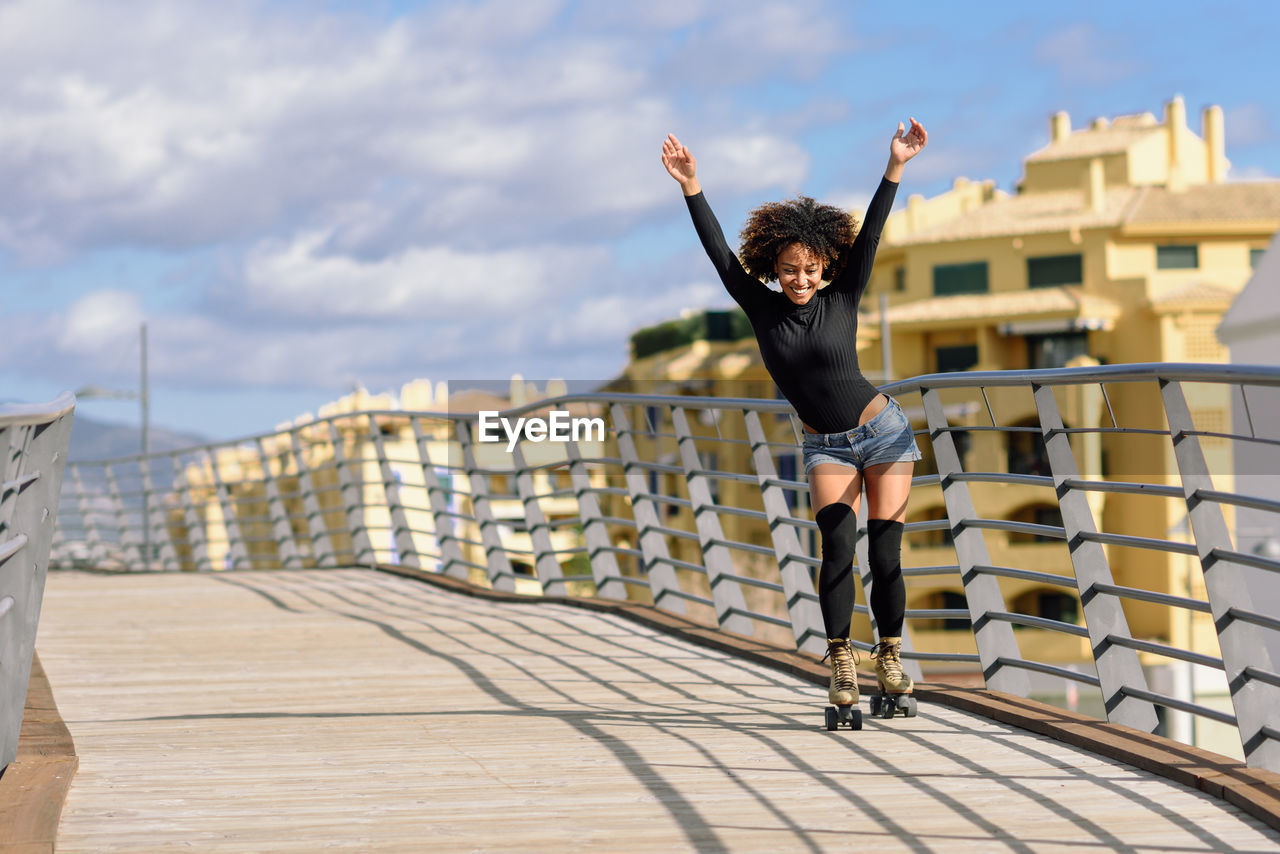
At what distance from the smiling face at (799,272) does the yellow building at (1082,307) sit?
1961 inches

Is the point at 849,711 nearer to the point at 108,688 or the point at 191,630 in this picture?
the point at 108,688

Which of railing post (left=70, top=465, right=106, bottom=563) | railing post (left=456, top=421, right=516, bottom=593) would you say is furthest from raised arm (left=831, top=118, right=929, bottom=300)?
railing post (left=70, top=465, right=106, bottom=563)

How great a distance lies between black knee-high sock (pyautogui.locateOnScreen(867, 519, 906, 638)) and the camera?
549cm

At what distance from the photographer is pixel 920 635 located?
196 feet

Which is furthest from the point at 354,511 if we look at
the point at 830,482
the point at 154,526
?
the point at 830,482

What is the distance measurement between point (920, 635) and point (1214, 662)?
56337mm

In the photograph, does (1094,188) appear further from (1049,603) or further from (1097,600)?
(1097,600)

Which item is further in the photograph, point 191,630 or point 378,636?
point 191,630

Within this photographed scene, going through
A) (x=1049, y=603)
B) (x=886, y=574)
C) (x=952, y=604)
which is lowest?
(x=952, y=604)

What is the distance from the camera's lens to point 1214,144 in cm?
6400

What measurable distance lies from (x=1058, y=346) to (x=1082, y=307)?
227 cm

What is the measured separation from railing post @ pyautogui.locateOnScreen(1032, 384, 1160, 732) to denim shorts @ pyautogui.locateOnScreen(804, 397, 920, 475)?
449mm

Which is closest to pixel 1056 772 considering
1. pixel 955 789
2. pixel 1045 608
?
pixel 955 789

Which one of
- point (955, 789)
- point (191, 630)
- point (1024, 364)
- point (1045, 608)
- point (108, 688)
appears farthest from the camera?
point (1024, 364)
